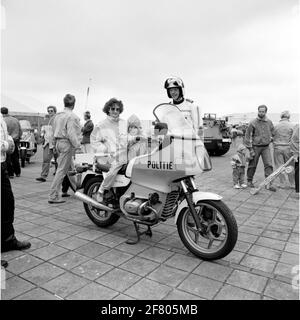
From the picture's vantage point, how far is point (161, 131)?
10.5 ft

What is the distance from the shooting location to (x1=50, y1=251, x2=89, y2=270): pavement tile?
3.12 metres

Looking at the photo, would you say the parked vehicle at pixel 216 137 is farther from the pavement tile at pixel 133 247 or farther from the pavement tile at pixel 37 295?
the pavement tile at pixel 37 295

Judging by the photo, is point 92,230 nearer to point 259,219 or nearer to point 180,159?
point 180,159

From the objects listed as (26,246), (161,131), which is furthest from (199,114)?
(26,246)

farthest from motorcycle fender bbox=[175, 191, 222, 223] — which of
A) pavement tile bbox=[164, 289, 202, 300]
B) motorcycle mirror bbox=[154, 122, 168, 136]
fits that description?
pavement tile bbox=[164, 289, 202, 300]

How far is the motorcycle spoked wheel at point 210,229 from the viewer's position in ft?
10.00

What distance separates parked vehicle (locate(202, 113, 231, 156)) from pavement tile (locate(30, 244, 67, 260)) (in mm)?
12153

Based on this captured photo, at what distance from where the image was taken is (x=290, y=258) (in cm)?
342

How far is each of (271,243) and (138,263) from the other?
178cm

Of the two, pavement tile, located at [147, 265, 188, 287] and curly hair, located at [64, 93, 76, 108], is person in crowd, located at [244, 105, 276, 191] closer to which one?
curly hair, located at [64, 93, 76, 108]

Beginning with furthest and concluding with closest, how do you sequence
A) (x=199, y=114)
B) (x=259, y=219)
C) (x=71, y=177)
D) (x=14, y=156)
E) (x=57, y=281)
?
1. (x=14, y=156)
2. (x=71, y=177)
3. (x=259, y=219)
4. (x=199, y=114)
5. (x=57, y=281)

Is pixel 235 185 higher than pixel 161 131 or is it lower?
lower

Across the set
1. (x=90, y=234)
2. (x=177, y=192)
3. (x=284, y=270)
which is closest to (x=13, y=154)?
(x=90, y=234)
